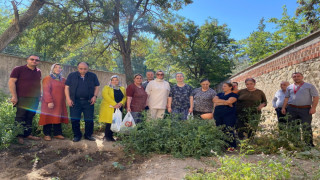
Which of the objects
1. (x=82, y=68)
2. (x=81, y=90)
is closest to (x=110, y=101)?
(x=81, y=90)

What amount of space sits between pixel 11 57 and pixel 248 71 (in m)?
9.27

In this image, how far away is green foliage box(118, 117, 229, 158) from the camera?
3713mm

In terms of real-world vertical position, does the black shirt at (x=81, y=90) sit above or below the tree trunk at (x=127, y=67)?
below

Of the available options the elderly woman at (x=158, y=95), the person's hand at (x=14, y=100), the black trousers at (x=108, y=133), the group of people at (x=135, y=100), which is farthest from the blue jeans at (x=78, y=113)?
the elderly woman at (x=158, y=95)

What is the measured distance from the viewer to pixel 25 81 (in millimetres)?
4340

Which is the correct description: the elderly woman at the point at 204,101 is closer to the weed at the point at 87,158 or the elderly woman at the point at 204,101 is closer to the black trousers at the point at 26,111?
the weed at the point at 87,158

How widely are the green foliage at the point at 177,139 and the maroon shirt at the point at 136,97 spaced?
1.94ft

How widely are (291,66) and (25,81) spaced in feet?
20.8

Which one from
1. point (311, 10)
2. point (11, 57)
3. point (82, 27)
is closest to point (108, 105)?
point (11, 57)

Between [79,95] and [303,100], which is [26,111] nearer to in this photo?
[79,95]

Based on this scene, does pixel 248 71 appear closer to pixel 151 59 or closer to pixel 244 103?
pixel 244 103

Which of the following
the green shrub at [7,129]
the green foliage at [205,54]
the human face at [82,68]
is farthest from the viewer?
the green foliage at [205,54]

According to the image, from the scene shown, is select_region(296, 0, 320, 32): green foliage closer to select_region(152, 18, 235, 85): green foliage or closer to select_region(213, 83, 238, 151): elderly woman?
select_region(152, 18, 235, 85): green foliage

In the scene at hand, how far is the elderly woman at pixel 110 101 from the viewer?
4.79m
